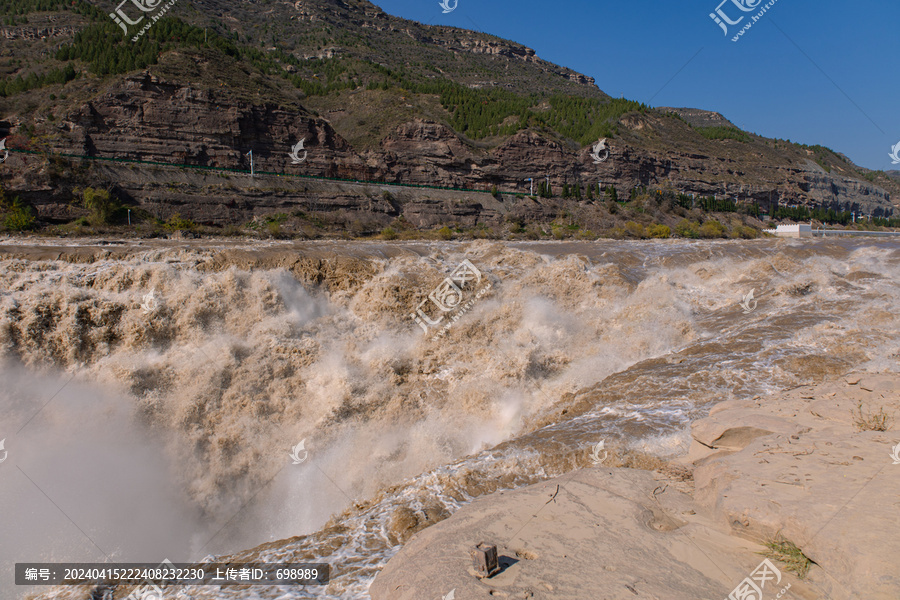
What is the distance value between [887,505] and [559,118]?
73161 millimetres

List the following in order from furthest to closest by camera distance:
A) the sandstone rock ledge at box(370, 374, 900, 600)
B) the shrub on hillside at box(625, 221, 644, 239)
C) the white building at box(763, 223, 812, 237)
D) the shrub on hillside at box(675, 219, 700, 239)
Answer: the shrub on hillside at box(675, 219, 700, 239) < the white building at box(763, 223, 812, 237) < the shrub on hillside at box(625, 221, 644, 239) < the sandstone rock ledge at box(370, 374, 900, 600)

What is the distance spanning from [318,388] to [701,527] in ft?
Answer: 23.6

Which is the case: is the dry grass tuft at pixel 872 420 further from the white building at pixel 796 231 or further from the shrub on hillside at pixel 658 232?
the white building at pixel 796 231

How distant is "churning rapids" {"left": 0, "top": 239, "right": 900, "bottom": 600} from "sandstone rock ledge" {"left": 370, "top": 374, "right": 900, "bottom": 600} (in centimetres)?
87

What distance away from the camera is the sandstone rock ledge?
3.37 m

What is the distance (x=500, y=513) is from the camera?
482 centimetres

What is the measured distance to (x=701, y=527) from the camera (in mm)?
4238

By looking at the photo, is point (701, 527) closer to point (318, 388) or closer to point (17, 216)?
point (318, 388)

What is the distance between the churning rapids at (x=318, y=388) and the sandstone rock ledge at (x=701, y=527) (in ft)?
2.87

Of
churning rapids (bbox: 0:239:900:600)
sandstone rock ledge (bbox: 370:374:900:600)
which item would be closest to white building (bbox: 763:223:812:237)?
churning rapids (bbox: 0:239:900:600)

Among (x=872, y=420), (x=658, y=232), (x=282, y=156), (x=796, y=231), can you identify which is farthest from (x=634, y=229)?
(x=872, y=420)

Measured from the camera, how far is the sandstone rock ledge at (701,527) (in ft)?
11.1

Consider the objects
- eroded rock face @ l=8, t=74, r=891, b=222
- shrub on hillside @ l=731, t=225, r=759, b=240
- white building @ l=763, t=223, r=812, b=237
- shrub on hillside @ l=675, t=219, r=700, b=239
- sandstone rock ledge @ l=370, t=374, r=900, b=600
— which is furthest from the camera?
shrub on hillside @ l=731, t=225, r=759, b=240

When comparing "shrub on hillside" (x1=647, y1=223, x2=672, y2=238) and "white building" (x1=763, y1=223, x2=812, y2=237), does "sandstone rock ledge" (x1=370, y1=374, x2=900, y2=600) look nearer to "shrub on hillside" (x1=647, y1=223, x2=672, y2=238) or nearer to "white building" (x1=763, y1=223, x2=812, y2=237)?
"shrub on hillside" (x1=647, y1=223, x2=672, y2=238)
